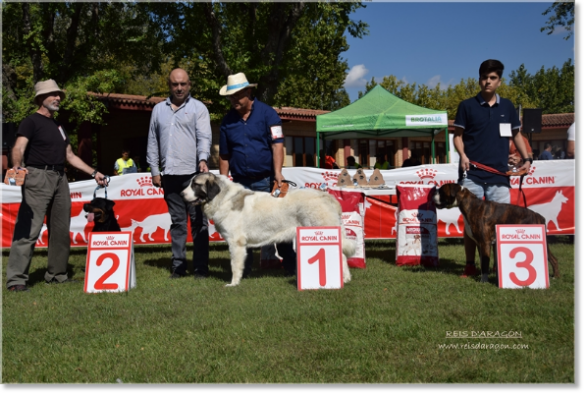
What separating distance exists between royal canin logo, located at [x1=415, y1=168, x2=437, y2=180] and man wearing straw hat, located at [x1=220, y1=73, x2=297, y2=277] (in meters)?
4.02

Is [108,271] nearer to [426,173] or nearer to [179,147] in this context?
[179,147]

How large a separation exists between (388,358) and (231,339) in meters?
1.07

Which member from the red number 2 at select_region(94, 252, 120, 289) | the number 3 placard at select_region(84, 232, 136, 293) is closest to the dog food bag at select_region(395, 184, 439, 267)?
the number 3 placard at select_region(84, 232, 136, 293)

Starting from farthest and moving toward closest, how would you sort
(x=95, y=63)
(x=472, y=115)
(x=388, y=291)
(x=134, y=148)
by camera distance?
1. (x=134, y=148)
2. (x=95, y=63)
3. (x=472, y=115)
4. (x=388, y=291)

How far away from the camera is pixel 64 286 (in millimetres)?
5316

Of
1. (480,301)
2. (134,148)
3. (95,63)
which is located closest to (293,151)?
(134,148)

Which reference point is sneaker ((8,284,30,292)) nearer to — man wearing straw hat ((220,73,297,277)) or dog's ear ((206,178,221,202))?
dog's ear ((206,178,221,202))

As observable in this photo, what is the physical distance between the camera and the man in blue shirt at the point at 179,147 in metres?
5.42

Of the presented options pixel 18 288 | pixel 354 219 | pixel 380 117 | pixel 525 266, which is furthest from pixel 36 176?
pixel 380 117

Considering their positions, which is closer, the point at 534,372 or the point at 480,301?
the point at 534,372

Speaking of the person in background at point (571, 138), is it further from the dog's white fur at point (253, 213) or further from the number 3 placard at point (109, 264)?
the number 3 placard at point (109, 264)

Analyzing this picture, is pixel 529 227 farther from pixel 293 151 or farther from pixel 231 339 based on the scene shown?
pixel 293 151

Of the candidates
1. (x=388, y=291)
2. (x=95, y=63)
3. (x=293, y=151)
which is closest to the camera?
(x=388, y=291)

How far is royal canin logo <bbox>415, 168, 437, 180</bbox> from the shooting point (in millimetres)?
8812
